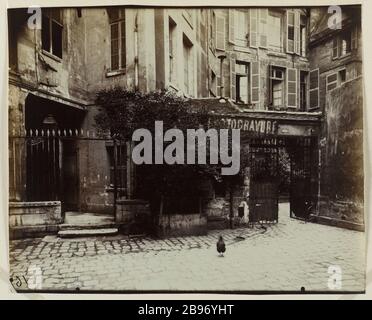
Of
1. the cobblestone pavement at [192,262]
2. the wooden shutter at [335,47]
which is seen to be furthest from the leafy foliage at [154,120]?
the wooden shutter at [335,47]

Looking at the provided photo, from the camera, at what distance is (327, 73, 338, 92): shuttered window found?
4375mm

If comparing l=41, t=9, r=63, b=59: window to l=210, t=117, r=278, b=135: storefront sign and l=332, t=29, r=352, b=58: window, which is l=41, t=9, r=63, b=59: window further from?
l=332, t=29, r=352, b=58: window

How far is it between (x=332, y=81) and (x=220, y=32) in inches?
67.5

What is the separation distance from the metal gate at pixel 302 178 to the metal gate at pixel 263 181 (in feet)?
0.78

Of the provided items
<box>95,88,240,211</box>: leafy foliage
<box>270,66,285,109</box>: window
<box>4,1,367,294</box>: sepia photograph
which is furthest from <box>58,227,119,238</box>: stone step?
<box>270,66,285,109</box>: window

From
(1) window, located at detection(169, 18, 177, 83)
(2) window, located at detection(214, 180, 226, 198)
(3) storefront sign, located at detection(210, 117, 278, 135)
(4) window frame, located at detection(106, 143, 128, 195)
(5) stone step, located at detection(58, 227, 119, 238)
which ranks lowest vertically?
(5) stone step, located at detection(58, 227, 119, 238)

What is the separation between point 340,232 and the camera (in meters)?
4.42

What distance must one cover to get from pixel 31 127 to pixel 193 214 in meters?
2.57

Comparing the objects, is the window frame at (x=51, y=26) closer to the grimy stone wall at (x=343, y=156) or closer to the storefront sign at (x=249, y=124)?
the storefront sign at (x=249, y=124)

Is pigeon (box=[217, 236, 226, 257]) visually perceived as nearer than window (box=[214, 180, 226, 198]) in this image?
Yes

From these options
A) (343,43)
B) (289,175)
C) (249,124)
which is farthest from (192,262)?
(343,43)

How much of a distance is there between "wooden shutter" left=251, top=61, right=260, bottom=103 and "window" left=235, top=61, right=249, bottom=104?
0.09 meters
